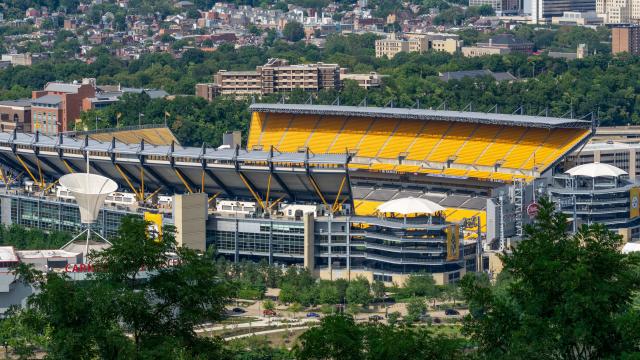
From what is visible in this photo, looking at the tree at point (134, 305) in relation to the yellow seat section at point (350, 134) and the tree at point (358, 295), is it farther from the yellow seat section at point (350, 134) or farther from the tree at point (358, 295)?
the yellow seat section at point (350, 134)

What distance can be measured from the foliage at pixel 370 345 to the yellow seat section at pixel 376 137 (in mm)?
63297

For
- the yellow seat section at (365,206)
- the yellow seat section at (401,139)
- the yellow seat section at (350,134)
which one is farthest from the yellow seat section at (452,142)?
the yellow seat section at (365,206)

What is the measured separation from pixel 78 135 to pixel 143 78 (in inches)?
3008

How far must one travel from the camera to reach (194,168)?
89.1 meters

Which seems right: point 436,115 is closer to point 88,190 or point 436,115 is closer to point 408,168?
point 408,168

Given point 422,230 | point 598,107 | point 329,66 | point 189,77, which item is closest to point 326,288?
point 422,230

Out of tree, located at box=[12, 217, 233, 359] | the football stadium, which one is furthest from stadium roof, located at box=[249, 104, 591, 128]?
tree, located at box=[12, 217, 233, 359]

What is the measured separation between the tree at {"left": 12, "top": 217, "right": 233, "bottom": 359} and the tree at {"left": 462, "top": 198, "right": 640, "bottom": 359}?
6120 millimetres

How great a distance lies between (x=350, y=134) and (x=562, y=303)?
67.2m

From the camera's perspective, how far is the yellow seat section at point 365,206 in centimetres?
9361

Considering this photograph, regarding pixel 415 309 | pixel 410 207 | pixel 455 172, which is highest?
pixel 410 207

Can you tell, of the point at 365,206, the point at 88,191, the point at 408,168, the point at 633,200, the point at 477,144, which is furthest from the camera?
the point at 477,144

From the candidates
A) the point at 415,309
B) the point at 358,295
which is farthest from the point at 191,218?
the point at 415,309

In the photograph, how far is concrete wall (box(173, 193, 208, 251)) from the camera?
273 feet
